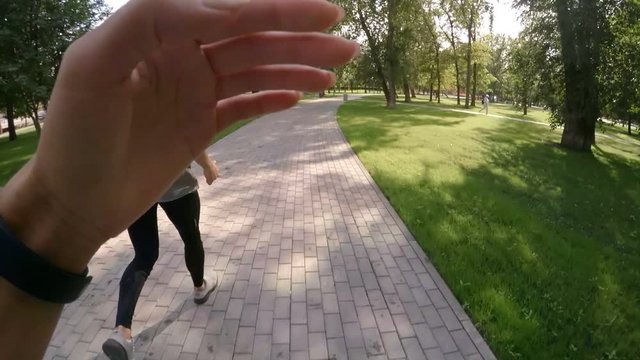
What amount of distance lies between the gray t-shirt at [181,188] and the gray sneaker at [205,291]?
1267 mm

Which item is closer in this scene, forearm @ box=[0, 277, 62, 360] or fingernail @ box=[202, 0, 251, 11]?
fingernail @ box=[202, 0, 251, 11]

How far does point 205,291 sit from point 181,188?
1.37 m

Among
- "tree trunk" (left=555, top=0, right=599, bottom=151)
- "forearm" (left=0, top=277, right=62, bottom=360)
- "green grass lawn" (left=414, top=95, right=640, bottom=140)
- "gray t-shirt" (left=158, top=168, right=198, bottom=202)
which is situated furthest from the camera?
"green grass lawn" (left=414, top=95, right=640, bottom=140)

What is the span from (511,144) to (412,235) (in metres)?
12.4

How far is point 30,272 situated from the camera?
88 centimetres

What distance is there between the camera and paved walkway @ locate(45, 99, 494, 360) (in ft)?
10.7

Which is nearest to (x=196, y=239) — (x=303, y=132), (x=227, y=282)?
(x=227, y=282)

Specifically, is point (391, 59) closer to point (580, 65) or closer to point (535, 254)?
point (580, 65)

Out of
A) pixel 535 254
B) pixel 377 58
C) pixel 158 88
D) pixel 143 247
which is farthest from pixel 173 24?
pixel 377 58

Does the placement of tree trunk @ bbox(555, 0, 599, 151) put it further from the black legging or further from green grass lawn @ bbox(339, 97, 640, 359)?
the black legging

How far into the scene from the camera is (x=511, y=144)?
15836mm

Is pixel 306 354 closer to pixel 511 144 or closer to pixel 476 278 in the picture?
pixel 476 278

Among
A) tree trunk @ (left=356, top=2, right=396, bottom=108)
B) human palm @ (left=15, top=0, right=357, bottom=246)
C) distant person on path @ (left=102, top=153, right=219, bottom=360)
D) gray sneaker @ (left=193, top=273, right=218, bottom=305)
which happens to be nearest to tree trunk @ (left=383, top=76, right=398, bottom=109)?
tree trunk @ (left=356, top=2, right=396, bottom=108)

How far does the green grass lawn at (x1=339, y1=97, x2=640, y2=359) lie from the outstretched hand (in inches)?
126
